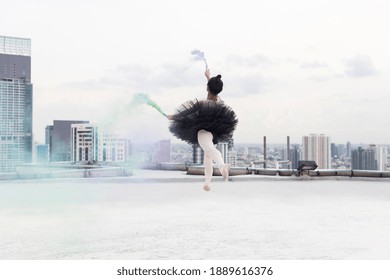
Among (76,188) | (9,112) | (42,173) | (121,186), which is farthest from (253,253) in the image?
(9,112)

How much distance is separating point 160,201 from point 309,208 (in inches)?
214

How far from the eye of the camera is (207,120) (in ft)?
20.1

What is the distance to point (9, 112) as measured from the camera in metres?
27.2

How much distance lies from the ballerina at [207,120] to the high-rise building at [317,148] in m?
13.3

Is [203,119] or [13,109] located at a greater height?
[13,109]

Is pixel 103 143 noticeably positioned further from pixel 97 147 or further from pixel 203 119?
pixel 203 119

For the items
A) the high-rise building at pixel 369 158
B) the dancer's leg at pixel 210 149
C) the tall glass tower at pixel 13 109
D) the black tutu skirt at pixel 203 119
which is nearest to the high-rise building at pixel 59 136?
the tall glass tower at pixel 13 109

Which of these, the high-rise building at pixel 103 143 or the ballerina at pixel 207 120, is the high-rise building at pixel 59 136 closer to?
A: the high-rise building at pixel 103 143

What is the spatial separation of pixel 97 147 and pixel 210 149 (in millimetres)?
3499

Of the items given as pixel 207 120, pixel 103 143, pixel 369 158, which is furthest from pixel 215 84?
pixel 369 158

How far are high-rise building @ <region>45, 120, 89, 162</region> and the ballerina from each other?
447 centimetres

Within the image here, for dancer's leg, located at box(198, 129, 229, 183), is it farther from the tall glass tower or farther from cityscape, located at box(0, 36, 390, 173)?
the tall glass tower

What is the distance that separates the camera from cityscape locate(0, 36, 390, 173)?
27.8ft

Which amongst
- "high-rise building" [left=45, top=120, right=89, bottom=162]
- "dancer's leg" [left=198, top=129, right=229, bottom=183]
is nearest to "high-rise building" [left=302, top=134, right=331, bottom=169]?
"high-rise building" [left=45, top=120, right=89, bottom=162]
